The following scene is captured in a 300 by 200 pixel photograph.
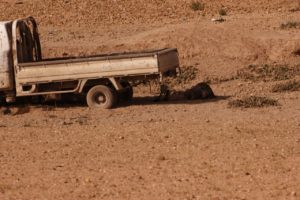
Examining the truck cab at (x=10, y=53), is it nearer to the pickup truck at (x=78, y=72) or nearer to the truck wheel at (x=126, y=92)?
the pickup truck at (x=78, y=72)

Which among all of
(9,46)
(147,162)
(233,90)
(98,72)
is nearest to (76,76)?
(98,72)

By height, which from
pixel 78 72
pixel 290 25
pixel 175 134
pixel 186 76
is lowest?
pixel 186 76

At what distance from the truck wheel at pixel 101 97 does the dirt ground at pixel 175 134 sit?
226 mm

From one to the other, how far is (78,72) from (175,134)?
3857 millimetres

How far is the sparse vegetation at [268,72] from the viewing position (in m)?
18.4

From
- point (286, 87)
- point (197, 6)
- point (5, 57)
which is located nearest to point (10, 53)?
point (5, 57)

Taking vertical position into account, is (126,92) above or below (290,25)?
below

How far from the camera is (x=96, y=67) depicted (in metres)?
15.5

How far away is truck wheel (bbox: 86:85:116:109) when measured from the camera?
51.3 feet

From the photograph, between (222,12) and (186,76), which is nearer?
(186,76)

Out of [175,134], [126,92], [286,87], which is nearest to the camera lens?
[175,134]

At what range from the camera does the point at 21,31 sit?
16.4 m

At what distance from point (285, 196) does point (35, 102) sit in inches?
349

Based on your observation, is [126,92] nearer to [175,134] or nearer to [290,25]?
[175,134]
